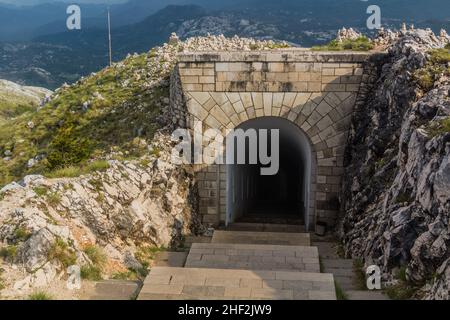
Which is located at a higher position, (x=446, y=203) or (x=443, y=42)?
(x=443, y=42)

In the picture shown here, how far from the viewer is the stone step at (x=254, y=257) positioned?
11055 millimetres

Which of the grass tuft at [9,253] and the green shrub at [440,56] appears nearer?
the grass tuft at [9,253]

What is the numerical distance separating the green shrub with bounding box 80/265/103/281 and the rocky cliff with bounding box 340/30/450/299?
5748 millimetres

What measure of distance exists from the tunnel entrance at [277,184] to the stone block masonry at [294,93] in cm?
56

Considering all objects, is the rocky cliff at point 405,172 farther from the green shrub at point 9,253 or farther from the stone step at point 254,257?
the green shrub at point 9,253

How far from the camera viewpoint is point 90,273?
29.3 feet

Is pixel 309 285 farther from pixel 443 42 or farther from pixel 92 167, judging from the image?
pixel 443 42

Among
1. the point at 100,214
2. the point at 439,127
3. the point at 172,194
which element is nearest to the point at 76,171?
the point at 100,214

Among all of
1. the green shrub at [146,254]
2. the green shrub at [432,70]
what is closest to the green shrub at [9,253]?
the green shrub at [146,254]

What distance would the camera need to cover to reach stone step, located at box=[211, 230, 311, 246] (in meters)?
14.3

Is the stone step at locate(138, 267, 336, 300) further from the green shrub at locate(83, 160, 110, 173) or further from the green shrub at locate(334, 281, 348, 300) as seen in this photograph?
the green shrub at locate(83, 160, 110, 173)

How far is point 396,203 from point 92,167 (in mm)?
7841

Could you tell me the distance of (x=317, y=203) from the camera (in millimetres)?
15367
